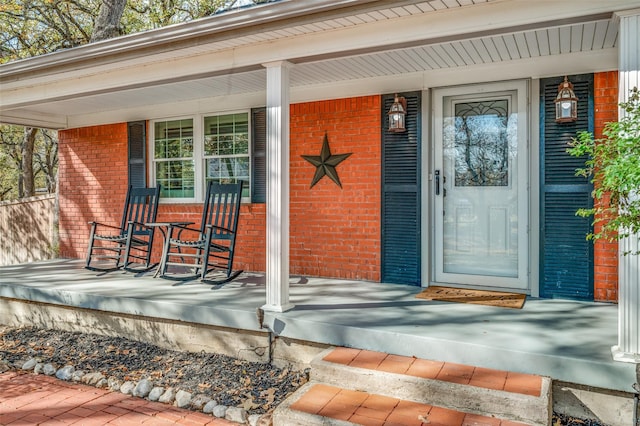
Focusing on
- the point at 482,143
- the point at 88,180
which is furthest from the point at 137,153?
the point at 482,143

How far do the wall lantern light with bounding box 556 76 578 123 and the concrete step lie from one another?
229 centimetres

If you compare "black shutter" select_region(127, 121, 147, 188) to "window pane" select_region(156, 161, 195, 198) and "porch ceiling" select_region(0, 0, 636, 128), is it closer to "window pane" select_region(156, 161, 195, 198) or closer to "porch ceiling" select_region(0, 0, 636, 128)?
"window pane" select_region(156, 161, 195, 198)

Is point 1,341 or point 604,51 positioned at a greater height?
point 604,51

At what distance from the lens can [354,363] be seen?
2.93 m

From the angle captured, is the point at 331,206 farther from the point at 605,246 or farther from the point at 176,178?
the point at 605,246

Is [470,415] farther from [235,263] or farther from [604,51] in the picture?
[235,263]

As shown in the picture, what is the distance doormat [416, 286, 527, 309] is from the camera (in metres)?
3.89

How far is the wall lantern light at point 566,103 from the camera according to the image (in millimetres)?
3902

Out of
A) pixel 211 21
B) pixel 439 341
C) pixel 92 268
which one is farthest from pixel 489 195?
pixel 92 268

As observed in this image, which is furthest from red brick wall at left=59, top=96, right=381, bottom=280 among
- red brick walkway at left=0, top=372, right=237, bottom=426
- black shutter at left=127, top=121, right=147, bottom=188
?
red brick walkway at left=0, top=372, right=237, bottom=426

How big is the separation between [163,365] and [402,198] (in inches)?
103

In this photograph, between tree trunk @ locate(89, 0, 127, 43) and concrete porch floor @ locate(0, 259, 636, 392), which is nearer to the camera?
concrete porch floor @ locate(0, 259, 636, 392)

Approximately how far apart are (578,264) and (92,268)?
5110 mm

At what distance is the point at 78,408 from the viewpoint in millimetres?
3023
